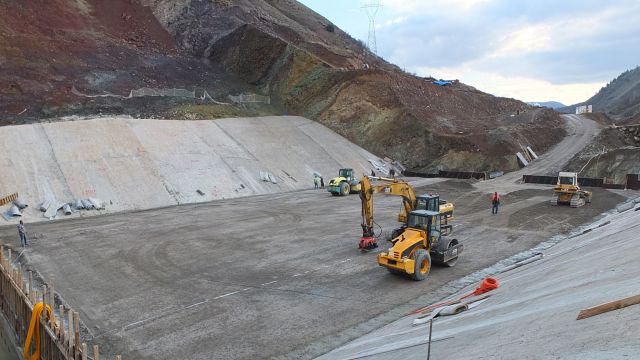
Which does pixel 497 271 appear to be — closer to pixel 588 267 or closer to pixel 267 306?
pixel 588 267

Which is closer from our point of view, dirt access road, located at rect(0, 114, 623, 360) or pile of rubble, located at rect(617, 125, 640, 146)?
dirt access road, located at rect(0, 114, 623, 360)

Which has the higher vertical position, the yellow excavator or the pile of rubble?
the pile of rubble

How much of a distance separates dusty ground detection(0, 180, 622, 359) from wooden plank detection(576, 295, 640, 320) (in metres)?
5.65

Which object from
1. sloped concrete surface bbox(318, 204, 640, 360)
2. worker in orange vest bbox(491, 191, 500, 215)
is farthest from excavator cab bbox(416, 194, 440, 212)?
worker in orange vest bbox(491, 191, 500, 215)

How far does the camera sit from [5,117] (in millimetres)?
32969

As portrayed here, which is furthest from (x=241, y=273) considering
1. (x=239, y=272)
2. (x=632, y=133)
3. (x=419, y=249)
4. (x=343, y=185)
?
(x=632, y=133)

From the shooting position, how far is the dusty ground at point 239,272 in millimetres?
11070

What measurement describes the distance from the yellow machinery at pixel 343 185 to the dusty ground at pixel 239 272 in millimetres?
4754

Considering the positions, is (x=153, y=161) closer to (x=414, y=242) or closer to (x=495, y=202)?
(x=495, y=202)

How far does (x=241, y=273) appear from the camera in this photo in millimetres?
15688

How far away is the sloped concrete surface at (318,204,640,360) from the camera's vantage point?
18.4 feet

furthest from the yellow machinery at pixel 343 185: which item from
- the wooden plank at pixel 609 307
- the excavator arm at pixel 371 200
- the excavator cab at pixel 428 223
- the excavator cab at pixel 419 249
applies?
the wooden plank at pixel 609 307

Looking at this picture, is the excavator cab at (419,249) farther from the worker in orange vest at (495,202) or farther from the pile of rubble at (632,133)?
the pile of rubble at (632,133)

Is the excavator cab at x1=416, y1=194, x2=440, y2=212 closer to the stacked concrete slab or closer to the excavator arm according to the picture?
the excavator arm
